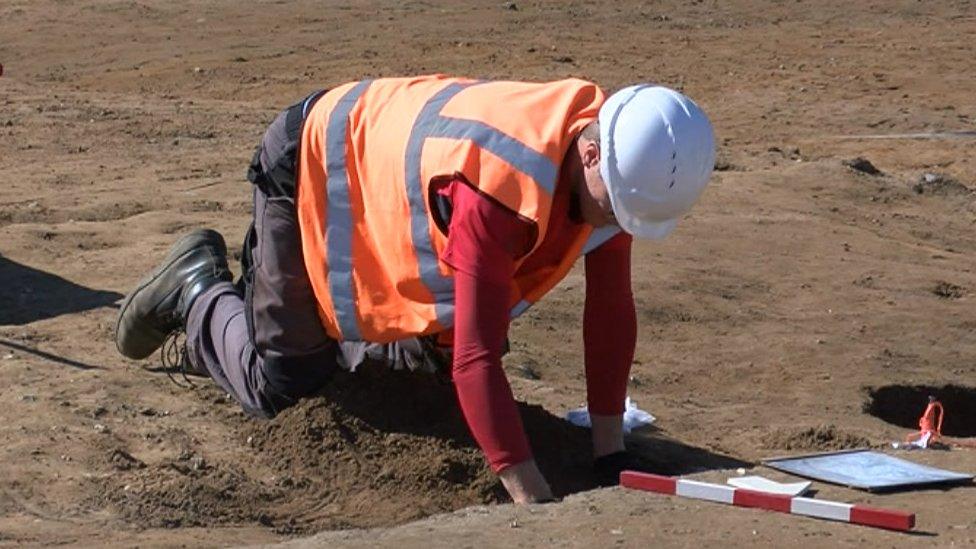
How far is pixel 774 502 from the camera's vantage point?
490cm

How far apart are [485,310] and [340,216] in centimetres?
80

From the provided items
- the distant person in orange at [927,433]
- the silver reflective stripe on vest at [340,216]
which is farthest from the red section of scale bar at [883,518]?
the silver reflective stripe on vest at [340,216]

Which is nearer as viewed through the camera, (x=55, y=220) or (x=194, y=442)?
(x=194, y=442)

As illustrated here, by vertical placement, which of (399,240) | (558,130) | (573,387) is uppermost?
(558,130)

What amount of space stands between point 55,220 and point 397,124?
4628 millimetres

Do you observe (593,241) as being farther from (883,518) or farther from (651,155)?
(883,518)

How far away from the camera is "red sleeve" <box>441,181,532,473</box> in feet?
16.0

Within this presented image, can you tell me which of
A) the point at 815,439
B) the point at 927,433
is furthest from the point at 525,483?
the point at 927,433

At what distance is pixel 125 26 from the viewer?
18.5 m

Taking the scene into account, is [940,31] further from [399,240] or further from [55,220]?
Result: [399,240]

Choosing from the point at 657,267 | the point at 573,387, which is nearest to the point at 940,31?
the point at 657,267

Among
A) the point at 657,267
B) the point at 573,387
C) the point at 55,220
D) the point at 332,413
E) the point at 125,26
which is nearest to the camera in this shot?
the point at 332,413

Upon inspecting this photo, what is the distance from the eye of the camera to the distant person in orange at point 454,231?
194 inches

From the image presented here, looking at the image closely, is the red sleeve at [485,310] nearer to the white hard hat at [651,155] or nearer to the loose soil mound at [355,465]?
the white hard hat at [651,155]
